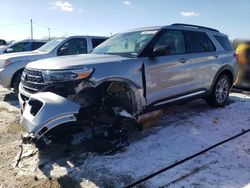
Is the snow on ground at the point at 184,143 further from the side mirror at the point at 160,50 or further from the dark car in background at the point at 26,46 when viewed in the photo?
the dark car in background at the point at 26,46

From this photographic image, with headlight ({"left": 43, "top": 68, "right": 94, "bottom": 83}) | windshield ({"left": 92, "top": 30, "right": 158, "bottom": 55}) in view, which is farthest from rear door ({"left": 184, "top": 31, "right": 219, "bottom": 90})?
headlight ({"left": 43, "top": 68, "right": 94, "bottom": 83})

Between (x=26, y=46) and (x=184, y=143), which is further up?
(x=26, y=46)

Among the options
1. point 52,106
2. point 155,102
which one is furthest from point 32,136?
point 155,102

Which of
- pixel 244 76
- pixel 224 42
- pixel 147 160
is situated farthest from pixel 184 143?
pixel 244 76

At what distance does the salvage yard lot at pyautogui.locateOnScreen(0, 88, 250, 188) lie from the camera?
12.4ft

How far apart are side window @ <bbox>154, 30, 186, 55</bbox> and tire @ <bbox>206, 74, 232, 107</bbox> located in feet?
4.76

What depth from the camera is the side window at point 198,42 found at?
6.25 m

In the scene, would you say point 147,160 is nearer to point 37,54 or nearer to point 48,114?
point 48,114

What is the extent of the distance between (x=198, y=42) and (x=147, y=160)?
318cm

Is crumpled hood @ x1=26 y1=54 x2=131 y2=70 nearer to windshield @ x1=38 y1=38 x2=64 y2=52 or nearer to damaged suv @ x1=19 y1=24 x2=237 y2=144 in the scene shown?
damaged suv @ x1=19 y1=24 x2=237 y2=144

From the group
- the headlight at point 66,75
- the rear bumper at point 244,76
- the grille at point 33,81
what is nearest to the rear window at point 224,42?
the rear bumper at point 244,76

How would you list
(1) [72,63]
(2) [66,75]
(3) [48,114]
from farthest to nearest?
(1) [72,63] → (2) [66,75] → (3) [48,114]

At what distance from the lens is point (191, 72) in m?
6.07

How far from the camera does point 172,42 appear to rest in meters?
5.85
